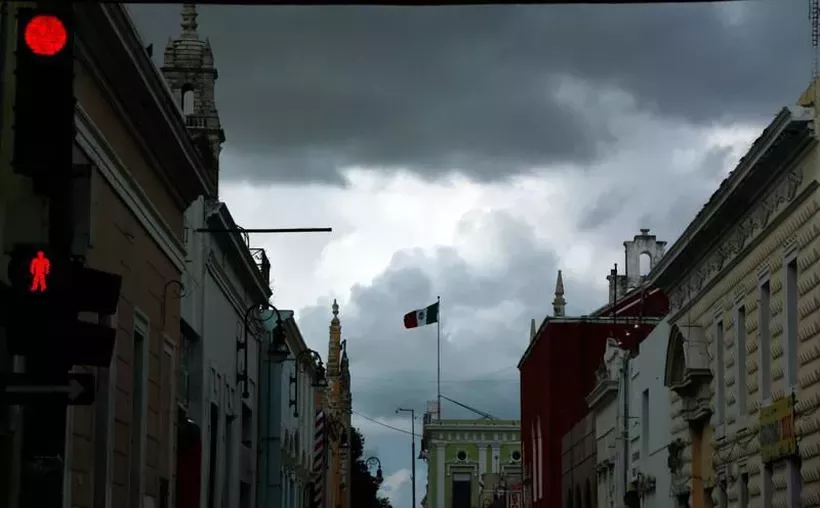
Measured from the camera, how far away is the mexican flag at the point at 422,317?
7500cm

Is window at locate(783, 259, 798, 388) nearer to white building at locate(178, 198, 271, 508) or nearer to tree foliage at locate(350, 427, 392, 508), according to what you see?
white building at locate(178, 198, 271, 508)

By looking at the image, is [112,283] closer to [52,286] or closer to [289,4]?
[52,286]

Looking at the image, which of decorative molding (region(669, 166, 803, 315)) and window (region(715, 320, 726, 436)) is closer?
decorative molding (region(669, 166, 803, 315))

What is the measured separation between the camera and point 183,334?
29.4 m

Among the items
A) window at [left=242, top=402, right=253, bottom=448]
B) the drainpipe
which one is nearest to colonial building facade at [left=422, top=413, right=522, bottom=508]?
the drainpipe

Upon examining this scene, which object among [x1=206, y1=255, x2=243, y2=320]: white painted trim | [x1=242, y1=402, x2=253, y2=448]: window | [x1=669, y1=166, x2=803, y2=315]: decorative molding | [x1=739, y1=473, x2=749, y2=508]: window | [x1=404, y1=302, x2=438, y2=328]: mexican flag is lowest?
[x1=739, y1=473, x2=749, y2=508]: window

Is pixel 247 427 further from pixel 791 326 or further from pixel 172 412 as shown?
pixel 791 326

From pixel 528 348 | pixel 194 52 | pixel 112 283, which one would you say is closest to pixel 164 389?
pixel 194 52

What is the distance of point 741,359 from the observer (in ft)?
91.6

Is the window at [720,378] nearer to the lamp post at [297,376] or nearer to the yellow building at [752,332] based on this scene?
the yellow building at [752,332]

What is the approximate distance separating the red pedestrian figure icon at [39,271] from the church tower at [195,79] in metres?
24.7

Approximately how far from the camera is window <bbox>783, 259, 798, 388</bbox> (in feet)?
77.3

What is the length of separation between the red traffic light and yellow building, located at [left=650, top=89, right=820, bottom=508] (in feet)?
48.8

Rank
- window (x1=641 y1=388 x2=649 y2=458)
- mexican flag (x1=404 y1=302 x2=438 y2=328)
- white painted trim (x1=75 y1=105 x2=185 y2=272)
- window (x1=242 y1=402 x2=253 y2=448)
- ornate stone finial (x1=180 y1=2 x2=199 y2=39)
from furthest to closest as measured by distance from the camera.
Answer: mexican flag (x1=404 y1=302 x2=438 y2=328) < window (x1=242 y1=402 x2=253 y2=448) < window (x1=641 y1=388 x2=649 y2=458) < ornate stone finial (x1=180 y1=2 x2=199 y2=39) < white painted trim (x1=75 y1=105 x2=185 y2=272)
